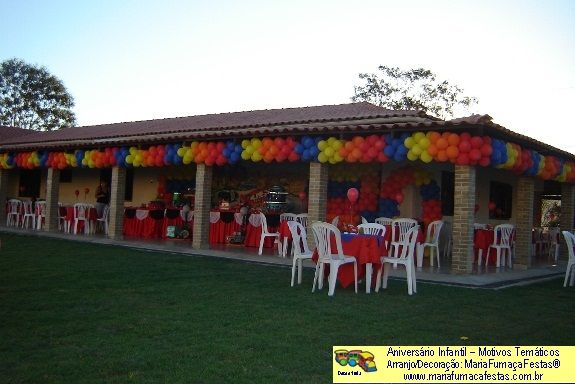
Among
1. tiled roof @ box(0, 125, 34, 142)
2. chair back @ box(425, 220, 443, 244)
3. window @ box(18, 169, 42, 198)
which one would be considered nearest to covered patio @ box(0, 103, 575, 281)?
chair back @ box(425, 220, 443, 244)

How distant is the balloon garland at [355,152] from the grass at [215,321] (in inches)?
88.7

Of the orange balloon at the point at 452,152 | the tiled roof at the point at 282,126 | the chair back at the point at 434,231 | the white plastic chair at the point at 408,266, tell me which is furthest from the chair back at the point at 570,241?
the white plastic chair at the point at 408,266

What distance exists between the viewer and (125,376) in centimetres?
361

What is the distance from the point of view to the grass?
12.7ft

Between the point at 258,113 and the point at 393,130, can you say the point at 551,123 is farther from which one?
the point at 393,130

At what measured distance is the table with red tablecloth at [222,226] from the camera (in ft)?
48.0

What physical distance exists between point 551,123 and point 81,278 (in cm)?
1853

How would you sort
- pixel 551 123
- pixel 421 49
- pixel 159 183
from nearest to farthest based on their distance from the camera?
pixel 421 49 < pixel 159 183 < pixel 551 123

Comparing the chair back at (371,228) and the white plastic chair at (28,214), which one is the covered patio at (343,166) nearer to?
the white plastic chair at (28,214)

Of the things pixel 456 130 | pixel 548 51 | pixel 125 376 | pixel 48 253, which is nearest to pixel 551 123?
pixel 548 51

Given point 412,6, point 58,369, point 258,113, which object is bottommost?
point 58,369

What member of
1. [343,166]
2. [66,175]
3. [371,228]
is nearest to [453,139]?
[371,228]

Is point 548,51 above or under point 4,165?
above

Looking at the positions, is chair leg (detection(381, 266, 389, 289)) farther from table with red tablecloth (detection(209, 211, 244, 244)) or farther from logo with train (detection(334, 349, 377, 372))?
table with red tablecloth (detection(209, 211, 244, 244))
